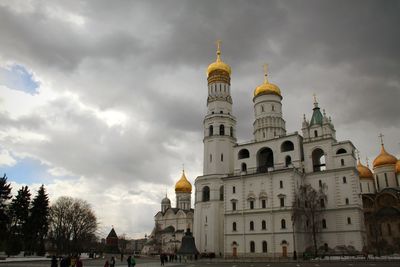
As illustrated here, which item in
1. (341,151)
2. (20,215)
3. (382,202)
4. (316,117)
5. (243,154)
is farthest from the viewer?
(382,202)

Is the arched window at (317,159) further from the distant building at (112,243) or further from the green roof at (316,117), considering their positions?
the distant building at (112,243)

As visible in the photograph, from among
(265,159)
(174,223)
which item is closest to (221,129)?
(265,159)

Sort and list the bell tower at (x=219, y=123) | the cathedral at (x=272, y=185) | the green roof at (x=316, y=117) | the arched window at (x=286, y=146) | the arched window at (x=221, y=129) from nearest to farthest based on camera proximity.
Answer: the cathedral at (x=272, y=185)
the arched window at (x=286, y=146)
the green roof at (x=316, y=117)
the bell tower at (x=219, y=123)
the arched window at (x=221, y=129)

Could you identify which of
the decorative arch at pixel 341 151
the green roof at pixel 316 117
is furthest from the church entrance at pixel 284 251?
the green roof at pixel 316 117

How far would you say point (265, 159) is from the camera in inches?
2356

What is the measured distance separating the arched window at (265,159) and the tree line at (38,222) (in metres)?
32.5

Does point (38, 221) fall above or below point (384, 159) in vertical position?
below

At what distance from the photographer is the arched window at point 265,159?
5674 centimetres

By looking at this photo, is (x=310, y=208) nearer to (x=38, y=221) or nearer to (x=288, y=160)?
(x=288, y=160)

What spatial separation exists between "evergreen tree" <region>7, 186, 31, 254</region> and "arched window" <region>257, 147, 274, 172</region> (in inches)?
1350

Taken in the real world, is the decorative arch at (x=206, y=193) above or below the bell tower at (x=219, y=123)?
below

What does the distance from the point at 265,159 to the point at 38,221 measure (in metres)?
35.6

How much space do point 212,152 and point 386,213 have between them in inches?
1187

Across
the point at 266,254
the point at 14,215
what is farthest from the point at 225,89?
the point at 14,215
